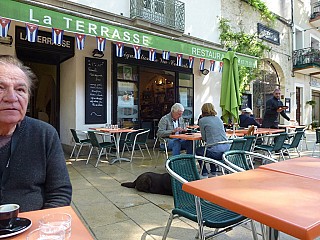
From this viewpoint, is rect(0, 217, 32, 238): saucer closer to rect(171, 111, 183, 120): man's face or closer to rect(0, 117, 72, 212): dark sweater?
rect(0, 117, 72, 212): dark sweater

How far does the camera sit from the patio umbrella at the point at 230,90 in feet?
15.2

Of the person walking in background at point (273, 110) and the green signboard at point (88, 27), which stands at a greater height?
the green signboard at point (88, 27)

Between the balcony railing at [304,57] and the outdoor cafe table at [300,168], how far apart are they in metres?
12.8

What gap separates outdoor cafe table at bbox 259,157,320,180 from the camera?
1.60m

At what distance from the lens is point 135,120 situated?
755 cm

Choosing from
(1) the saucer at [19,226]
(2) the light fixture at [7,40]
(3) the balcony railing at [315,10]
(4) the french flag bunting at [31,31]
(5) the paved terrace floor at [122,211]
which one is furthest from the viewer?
(3) the balcony railing at [315,10]

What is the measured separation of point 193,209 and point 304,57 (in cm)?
1392

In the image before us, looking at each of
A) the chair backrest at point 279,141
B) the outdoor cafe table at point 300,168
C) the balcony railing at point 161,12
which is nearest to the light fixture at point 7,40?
the balcony railing at point 161,12

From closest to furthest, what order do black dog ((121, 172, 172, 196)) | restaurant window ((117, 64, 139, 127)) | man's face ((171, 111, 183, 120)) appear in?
black dog ((121, 172, 172, 196)) < man's face ((171, 111, 183, 120)) < restaurant window ((117, 64, 139, 127))

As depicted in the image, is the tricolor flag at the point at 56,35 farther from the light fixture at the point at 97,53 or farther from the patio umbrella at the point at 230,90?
the patio umbrella at the point at 230,90

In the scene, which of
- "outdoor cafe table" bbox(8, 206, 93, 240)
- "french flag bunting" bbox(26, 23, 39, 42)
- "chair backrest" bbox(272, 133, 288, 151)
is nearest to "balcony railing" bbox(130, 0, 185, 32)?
"french flag bunting" bbox(26, 23, 39, 42)

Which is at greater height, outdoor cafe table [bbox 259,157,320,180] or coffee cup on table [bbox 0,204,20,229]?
coffee cup on table [bbox 0,204,20,229]

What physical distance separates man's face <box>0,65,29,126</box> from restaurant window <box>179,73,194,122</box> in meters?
7.47

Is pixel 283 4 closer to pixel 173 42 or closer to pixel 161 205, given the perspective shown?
pixel 173 42
